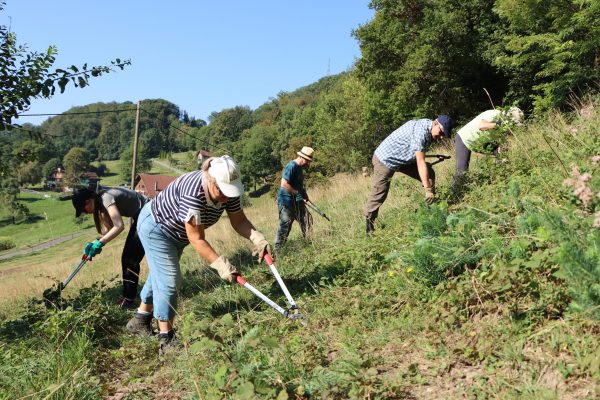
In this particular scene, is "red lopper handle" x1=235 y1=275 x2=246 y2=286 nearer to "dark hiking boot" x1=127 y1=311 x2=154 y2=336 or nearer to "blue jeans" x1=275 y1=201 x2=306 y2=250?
"dark hiking boot" x1=127 y1=311 x2=154 y2=336

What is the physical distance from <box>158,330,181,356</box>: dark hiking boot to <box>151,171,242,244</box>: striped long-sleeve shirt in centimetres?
81

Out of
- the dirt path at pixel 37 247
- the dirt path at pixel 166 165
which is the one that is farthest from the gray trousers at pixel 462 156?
the dirt path at pixel 166 165

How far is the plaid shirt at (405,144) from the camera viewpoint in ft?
17.7

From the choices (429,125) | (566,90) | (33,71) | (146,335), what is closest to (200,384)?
(146,335)

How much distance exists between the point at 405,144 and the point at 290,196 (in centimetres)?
201

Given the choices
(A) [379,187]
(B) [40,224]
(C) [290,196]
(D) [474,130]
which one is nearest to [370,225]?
(A) [379,187]

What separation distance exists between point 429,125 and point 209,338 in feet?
13.0

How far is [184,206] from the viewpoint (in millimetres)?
3676

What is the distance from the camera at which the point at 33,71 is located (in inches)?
220

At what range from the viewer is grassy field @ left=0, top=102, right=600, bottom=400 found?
2369 mm

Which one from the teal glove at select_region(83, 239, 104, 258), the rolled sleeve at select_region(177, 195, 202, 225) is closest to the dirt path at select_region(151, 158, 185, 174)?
the teal glove at select_region(83, 239, 104, 258)

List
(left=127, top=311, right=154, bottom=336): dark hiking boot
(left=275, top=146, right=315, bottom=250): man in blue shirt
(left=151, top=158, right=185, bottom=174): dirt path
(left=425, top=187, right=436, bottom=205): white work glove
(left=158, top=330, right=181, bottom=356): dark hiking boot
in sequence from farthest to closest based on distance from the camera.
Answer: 1. (left=151, top=158, right=185, bottom=174): dirt path
2. (left=275, top=146, right=315, bottom=250): man in blue shirt
3. (left=425, top=187, right=436, bottom=205): white work glove
4. (left=127, top=311, right=154, bottom=336): dark hiking boot
5. (left=158, top=330, right=181, bottom=356): dark hiking boot

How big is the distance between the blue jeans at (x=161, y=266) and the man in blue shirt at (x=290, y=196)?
2876mm

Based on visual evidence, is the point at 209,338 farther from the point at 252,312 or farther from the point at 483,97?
the point at 483,97
